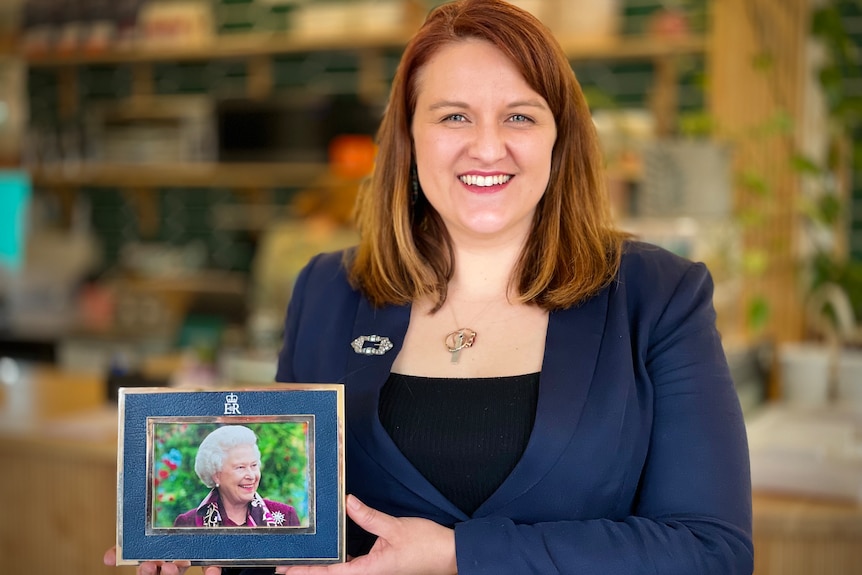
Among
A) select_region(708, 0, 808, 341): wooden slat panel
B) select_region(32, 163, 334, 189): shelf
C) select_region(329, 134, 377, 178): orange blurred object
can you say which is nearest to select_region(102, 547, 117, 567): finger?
select_region(708, 0, 808, 341): wooden slat panel

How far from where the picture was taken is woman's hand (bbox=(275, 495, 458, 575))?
1.37m

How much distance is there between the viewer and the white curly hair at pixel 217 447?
139 cm

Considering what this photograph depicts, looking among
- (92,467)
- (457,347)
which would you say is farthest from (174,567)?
(92,467)

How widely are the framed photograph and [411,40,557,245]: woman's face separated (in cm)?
41

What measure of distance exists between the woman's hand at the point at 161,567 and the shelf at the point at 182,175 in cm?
436

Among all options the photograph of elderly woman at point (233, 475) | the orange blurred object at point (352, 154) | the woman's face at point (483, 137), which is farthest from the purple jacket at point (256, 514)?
the orange blurred object at point (352, 154)

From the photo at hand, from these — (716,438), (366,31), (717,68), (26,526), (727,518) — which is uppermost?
(366,31)

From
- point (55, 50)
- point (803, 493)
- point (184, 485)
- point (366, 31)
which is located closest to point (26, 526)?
point (184, 485)

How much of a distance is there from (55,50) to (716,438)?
610 cm

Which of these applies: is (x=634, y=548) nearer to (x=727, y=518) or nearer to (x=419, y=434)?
(x=727, y=518)

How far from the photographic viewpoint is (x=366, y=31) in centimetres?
566

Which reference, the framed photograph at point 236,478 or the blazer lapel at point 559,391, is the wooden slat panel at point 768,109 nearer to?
the blazer lapel at point 559,391

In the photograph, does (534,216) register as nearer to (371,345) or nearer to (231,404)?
(371,345)

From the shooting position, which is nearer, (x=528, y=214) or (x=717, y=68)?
(x=528, y=214)
